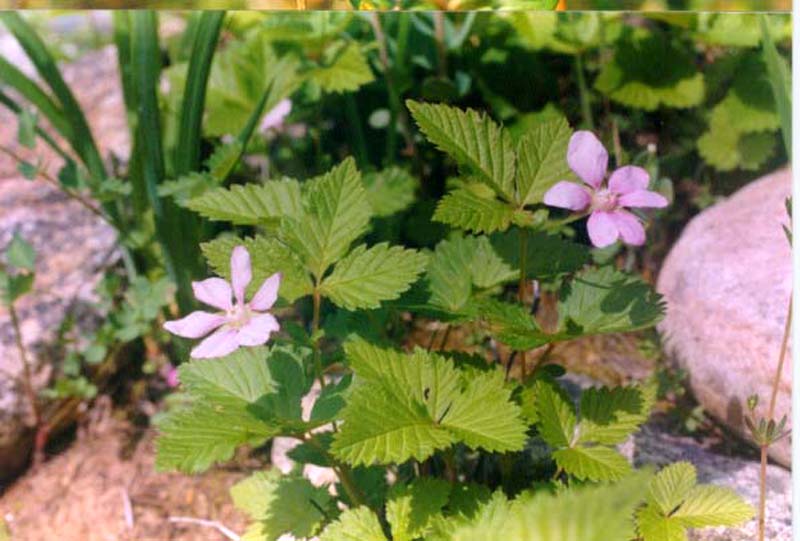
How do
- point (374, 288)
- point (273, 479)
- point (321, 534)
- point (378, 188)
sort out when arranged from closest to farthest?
point (374, 288) < point (321, 534) < point (273, 479) < point (378, 188)

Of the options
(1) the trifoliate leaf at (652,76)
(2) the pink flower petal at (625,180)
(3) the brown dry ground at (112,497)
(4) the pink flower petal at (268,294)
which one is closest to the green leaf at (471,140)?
(2) the pink flower petal at (625,180)

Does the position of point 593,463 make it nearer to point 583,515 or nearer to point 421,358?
point 421,358

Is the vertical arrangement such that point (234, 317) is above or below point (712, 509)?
above

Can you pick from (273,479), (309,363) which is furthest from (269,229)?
(273,479)

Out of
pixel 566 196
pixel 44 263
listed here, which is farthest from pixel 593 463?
pixel 44 263

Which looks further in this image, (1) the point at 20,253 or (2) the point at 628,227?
(1) the point at 20,253

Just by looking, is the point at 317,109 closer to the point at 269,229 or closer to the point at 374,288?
the point at 269,229

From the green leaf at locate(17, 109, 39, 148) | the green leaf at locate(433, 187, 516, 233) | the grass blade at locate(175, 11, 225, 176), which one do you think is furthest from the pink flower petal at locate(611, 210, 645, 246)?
the green leaf at locate(17, 109, 39, 148)
